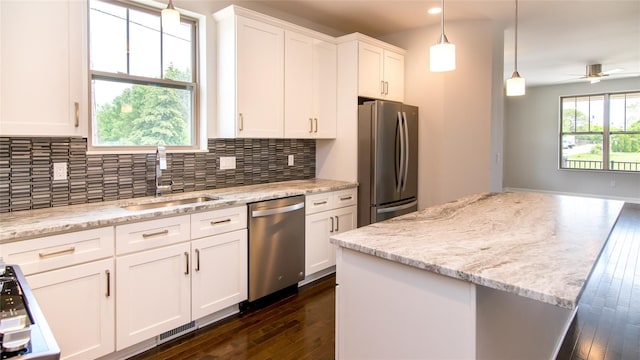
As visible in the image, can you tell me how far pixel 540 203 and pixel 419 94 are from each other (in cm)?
199

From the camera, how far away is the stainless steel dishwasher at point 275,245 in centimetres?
284

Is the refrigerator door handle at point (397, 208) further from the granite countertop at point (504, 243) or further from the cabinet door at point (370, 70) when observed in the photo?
the granite countertop at point (504, 243)

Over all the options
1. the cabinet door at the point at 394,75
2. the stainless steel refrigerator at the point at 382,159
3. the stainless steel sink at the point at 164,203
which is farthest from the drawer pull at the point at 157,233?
the cabinet door at the point at 394,75

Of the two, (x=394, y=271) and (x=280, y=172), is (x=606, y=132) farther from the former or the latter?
(x=394, y=271)

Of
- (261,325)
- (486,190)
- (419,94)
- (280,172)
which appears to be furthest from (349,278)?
(419,94)

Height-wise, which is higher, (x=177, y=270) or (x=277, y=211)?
(x=277, y=211)

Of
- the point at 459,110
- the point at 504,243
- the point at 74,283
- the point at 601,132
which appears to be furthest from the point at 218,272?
the point at 601,132

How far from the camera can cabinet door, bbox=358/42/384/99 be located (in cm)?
378

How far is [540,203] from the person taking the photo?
8.77 feet

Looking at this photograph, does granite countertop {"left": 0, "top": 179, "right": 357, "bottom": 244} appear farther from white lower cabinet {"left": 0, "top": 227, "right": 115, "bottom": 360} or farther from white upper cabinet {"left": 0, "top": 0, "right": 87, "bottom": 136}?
white upper cabinet {"left": 0, "top": 0, "right": 87, "bottom": 136}

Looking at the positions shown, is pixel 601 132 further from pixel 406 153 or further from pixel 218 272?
pixel 218 272

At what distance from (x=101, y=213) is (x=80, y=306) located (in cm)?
51

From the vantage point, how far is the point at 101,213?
2191mm

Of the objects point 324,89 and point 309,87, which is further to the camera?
point 324,89
